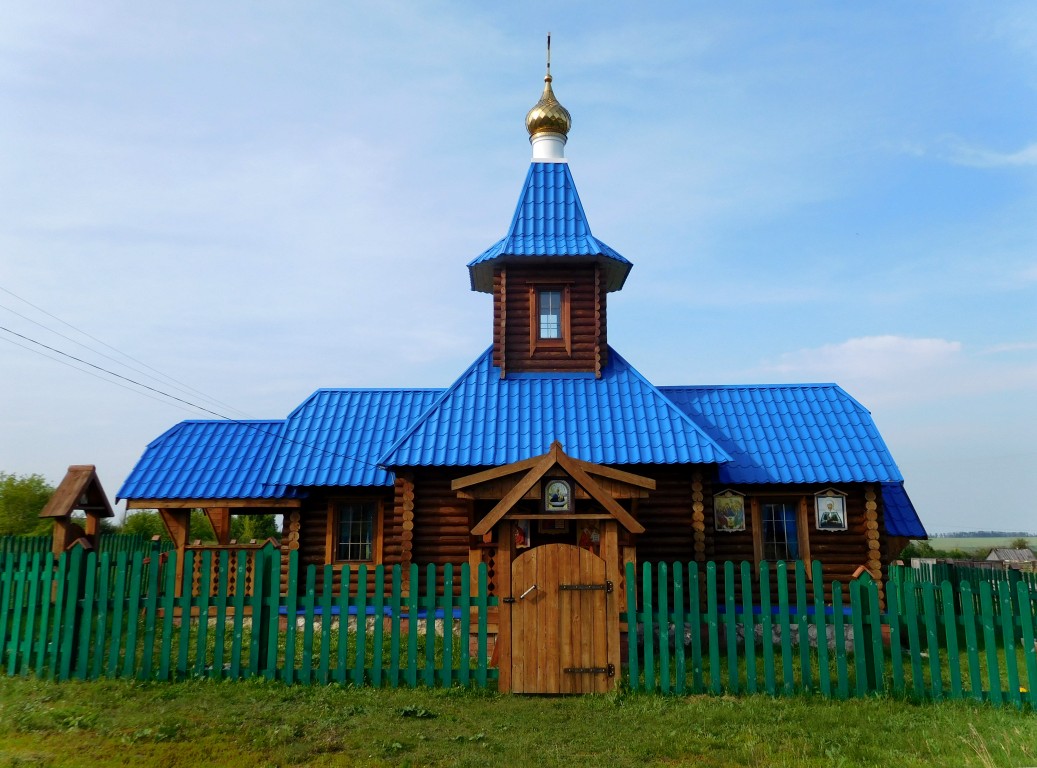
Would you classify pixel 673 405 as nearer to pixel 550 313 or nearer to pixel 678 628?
pixel 550 313

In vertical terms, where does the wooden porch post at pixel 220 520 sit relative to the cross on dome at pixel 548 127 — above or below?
below

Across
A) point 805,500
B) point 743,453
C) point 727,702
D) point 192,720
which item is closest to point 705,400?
point 743,453

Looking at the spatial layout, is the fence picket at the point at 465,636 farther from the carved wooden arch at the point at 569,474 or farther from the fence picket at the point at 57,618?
the fence picket at the point at 57,618

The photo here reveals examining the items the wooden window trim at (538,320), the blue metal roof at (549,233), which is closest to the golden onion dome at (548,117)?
the blue metal roof at (549,233)

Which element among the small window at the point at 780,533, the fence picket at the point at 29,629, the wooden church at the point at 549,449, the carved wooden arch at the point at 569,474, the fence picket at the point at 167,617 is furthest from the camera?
the small window at the point at 780,533

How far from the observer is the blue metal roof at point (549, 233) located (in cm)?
1521

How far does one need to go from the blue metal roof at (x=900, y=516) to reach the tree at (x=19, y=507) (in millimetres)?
26998

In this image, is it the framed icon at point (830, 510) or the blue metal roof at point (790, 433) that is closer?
the blue metal roof at point (790, 433)

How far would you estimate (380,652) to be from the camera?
8.09 metres

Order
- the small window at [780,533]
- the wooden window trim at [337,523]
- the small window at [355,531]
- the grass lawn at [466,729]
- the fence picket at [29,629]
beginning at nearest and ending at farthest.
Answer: the grass lawn at [466,729], the fence picket at [29,629], the small window at [780,533], the wooden window trim at [337,523], the small window at [355,531]

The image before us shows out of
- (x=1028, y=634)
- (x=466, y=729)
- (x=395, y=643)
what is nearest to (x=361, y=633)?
(x=395, y=643)

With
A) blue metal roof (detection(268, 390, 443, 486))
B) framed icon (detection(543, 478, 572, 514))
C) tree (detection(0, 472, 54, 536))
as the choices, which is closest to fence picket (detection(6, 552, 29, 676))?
blue metal roof (detection(268, 390, 443, 486))

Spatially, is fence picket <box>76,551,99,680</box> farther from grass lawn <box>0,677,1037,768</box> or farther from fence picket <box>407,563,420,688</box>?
fence picket <box>407,563,420,688</box>

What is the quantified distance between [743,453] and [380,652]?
8.42 metres
